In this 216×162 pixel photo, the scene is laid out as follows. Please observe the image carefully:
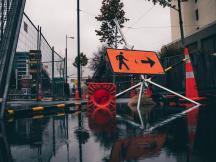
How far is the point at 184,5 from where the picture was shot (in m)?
44.9

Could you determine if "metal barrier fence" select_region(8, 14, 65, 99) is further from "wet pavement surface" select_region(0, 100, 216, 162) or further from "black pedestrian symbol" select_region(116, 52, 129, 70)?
"wet pavement surface" select_region(0, 100, 216, 162)

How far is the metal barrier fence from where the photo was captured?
12.0 meters

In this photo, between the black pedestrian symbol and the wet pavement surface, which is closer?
the wet pavement surface

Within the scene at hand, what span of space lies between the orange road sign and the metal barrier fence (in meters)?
3.79

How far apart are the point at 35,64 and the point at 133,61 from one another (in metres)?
6.64

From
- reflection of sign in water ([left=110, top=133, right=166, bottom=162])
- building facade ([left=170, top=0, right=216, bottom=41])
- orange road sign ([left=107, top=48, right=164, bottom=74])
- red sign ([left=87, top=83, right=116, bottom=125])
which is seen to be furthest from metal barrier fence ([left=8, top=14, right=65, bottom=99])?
building facade ([left=170, top=0, right=216, bottom=41])

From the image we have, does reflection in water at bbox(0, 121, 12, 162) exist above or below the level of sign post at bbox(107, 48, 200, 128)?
below

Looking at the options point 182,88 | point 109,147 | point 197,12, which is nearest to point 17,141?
point 109,147

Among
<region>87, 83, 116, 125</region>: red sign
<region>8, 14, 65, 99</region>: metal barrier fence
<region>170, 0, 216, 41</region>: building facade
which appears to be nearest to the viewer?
<region>87, 83, 116, 125</region>: red sign

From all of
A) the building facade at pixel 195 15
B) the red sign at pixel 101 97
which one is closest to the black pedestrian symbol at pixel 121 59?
the red sign at pixel 101 97

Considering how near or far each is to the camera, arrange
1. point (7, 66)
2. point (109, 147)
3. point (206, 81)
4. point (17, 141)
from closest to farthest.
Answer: point (109, 147)
point (17, 141)
point (7, 66)
point (206, 81)

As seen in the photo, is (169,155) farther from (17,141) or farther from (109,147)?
(17,141)

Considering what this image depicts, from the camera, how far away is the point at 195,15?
43250 mm

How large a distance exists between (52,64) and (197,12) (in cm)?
3279
